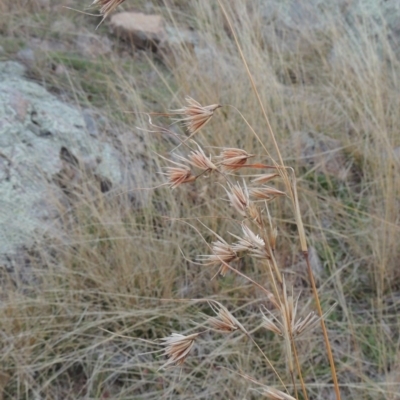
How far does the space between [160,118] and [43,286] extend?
0.97 meters

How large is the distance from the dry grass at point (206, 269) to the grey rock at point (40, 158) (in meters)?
0.09

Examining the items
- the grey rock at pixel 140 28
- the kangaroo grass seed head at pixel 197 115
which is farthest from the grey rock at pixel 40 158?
the kangaroo grass seed head at pixel 197 115

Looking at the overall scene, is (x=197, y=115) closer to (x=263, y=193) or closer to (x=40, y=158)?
(x=263, y=193)

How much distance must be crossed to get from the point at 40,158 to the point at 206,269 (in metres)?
0.71

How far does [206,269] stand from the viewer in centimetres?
188

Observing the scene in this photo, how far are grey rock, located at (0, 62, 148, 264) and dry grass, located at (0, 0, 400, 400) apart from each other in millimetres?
85

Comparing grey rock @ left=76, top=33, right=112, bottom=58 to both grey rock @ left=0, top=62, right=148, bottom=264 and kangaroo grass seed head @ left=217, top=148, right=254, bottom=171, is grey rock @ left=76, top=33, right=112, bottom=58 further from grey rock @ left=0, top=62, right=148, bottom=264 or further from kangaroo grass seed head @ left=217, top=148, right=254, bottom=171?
kangaroo grass seed head @ left=217, top=148, right=254, bottom=171

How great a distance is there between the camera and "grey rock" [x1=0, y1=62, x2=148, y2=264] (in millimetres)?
1957

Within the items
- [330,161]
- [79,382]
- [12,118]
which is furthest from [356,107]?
[79,382]

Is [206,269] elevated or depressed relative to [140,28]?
depressed

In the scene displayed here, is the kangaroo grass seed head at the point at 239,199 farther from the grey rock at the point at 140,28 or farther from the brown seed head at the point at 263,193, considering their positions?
the grey rock at the point at 140,28

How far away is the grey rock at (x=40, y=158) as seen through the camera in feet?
6.42

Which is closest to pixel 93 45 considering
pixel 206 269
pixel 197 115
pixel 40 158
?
pixel 40 158

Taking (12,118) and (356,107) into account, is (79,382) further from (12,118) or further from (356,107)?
(356,107)
